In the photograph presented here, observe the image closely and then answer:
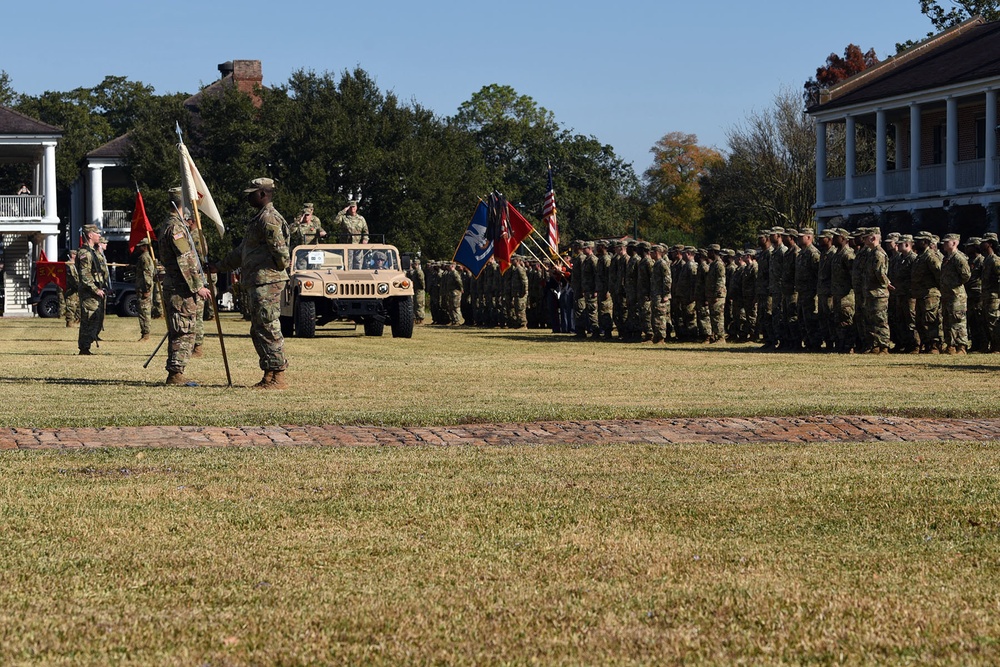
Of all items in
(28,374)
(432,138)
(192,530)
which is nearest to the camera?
(192,530)

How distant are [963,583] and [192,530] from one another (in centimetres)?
330

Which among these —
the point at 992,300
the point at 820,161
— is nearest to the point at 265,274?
the point at 992,300

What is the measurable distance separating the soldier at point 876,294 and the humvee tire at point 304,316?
11.0 meters

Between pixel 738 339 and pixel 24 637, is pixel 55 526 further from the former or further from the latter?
pixel 738 339

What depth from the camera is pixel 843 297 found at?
936 inches

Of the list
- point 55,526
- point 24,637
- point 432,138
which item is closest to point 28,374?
point 55,526

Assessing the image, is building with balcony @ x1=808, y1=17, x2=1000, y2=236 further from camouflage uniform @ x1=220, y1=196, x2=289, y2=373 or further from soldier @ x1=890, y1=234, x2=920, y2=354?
camouflage uniform @ x1=220, y1=196, x2=289, y2=373

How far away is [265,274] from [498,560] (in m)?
9.50

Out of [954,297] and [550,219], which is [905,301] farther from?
[550,219]

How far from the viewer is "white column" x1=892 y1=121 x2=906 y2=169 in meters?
50.1

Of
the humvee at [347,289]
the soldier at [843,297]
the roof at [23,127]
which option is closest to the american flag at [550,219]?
the humvee at [347,289]

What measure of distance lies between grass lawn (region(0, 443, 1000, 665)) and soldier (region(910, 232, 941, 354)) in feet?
45.4

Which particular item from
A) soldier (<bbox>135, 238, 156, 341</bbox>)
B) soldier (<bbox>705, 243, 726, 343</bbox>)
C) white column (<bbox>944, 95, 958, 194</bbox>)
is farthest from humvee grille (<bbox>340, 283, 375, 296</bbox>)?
white column (<bbox>944, 95, 958, 194</bbox>)

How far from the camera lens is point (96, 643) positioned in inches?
199
